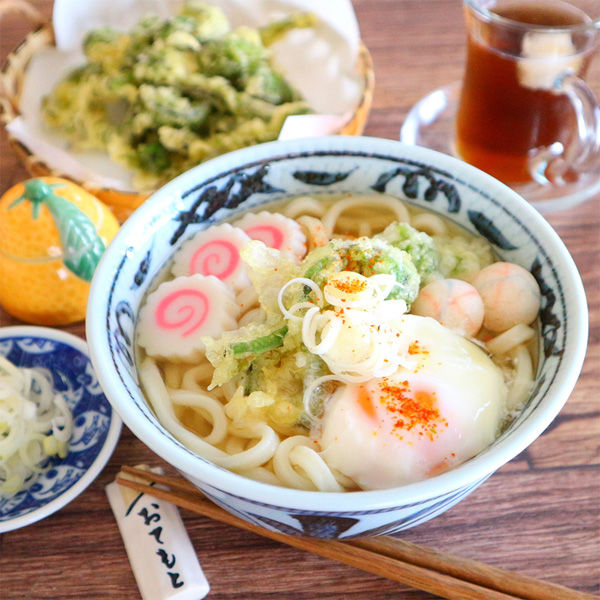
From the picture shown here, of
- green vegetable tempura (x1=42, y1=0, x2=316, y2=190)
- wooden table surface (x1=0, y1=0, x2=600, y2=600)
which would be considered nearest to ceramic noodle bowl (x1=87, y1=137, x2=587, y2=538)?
wooden table surface (x1=0, y1=0, x2=600, y2=600)

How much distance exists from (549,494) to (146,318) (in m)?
0.88

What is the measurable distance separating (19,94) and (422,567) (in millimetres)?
1784

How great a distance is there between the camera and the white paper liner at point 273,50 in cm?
210

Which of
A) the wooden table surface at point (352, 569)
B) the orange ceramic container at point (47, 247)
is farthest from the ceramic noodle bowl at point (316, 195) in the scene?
the orange ceramic container at point (47, 247)

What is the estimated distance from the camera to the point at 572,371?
3.57 ft

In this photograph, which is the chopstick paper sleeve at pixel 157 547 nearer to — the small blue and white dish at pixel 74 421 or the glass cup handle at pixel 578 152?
the small blue and white dish at pixel 74 421

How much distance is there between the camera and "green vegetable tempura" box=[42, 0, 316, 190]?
200cm

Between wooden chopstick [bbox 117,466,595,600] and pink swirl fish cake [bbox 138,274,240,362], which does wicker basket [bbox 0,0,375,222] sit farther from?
wooden chopstick [bbox 117,466,595,600]

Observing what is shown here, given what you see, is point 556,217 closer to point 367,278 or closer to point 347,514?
point 367,278

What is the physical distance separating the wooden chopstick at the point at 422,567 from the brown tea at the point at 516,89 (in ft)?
3.72

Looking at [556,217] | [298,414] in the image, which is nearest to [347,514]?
[298,414]

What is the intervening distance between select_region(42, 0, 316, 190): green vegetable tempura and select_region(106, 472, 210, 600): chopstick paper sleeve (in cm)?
94

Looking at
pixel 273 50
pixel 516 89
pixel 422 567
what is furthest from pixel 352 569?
pixel 273 50

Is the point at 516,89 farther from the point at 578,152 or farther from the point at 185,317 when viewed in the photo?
the point at 185,317
